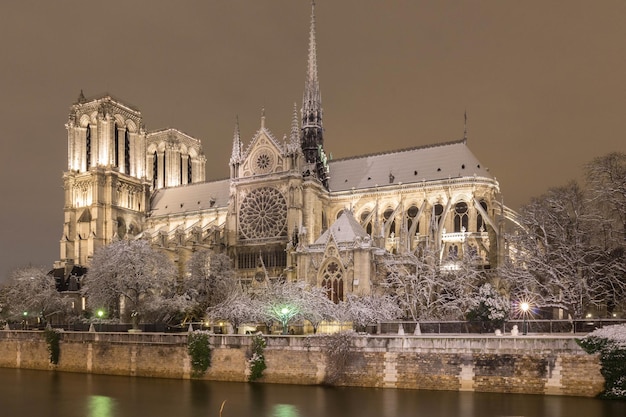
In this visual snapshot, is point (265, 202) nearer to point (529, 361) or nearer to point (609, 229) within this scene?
point (609, 229)

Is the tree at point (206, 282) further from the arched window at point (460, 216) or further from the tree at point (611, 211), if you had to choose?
the tree at point (611, 211)

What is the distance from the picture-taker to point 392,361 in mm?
28297

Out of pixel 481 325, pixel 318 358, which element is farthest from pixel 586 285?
pixel 318 358

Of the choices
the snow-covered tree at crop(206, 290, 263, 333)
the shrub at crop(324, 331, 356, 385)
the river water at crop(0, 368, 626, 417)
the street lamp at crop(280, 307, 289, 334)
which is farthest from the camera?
the snow-covered tree at crop(206, 290, 263, 333)

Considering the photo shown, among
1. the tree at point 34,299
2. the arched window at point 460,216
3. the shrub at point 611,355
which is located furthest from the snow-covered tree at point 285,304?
the tree at point 34,299

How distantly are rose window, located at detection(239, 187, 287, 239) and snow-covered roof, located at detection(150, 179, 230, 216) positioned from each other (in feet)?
32.3

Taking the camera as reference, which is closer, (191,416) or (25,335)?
(191,416)

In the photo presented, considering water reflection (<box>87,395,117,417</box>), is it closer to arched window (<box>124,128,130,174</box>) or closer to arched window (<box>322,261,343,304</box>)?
arched window (<box>322,261,343,304</box>)

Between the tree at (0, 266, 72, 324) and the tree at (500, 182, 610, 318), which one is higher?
the tree at (500, 182, 610, 318)

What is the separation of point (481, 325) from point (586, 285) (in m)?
7.00

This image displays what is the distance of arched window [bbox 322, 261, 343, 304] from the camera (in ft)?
135

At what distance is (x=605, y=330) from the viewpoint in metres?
25.0

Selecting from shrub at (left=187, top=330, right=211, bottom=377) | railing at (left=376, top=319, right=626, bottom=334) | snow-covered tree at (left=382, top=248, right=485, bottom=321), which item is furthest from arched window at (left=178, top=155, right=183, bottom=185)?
railing at (left=376, top=319, right=626, bottom=334)

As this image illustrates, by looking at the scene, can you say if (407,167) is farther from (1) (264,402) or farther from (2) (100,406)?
(2) (100,406)
